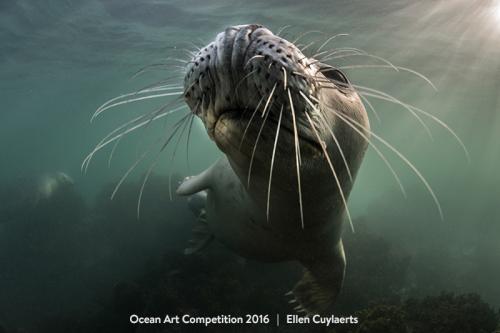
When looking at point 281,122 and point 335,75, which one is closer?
point 281,122

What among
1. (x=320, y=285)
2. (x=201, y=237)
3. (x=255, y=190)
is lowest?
(x=201, y=237)

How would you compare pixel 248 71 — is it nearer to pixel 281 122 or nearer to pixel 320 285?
pixel 281 122

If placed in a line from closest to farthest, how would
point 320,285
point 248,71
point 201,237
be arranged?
point 248,71
point 320,285
point 201,237

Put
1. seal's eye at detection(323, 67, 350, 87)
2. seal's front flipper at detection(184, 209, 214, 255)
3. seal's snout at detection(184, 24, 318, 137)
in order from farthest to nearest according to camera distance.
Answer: seal's front flipper at detection(184, 209, 214, 255) → seal's eye at detection(323, 67, 350, 87) → seal's snout at detection(184, 24, 318, 137)

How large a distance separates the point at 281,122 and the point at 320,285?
340 centimetres

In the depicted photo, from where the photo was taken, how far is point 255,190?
244 centimetres

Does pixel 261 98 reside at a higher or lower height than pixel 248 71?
lower

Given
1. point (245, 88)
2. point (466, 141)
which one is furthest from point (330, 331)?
point (466, 141)

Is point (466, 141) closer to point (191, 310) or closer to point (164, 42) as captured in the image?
point (164, 42)

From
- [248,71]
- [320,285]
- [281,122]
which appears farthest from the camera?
[320,285]

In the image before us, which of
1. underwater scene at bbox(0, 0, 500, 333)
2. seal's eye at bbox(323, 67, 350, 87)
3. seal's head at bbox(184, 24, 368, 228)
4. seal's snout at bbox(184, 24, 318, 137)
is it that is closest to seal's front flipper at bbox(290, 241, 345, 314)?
underwater scene at bbox(0, 0, 500, 333)

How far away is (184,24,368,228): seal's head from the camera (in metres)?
1.47

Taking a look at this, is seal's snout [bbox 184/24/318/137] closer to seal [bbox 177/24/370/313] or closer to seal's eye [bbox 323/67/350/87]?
seal [bbox 177/24/370/313]

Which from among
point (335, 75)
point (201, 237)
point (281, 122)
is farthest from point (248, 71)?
point (201, 237)
